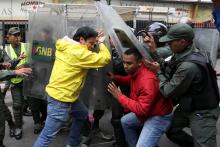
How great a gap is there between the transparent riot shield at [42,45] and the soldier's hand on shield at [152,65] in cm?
136

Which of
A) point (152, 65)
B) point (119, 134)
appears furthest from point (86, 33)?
point (119, 134)

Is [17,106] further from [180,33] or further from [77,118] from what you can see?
[180,33]

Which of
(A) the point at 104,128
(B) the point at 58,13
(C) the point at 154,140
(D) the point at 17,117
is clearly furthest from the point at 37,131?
(C) the point at 154,140

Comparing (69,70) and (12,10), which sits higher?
(12,10)

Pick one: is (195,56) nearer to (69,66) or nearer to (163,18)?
(69,66)

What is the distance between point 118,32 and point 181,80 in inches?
41.2

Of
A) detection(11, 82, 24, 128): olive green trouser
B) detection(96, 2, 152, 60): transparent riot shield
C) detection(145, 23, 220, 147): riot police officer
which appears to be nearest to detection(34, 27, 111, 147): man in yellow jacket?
detection(96, 2, 152, 60): transparent riot shield

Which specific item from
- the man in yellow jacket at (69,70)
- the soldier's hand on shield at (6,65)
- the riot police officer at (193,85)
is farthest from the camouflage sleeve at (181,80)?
the soldier's hand on shield at (6,65)

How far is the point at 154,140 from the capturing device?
3.85m

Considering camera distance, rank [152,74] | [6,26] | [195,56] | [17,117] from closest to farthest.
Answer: [195,56] → [152,74] → [17,117] → [6,26]

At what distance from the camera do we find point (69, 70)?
4219mm

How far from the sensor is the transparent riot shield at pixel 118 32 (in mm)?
4012

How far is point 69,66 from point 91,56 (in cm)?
29

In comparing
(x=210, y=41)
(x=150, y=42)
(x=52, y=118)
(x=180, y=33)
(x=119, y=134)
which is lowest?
(x=119, y=134)
